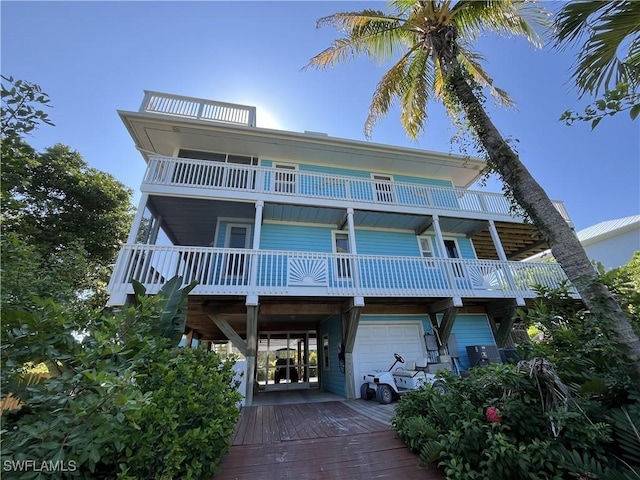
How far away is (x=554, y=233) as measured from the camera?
3488mm

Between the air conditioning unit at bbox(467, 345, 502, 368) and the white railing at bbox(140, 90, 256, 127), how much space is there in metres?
10.7

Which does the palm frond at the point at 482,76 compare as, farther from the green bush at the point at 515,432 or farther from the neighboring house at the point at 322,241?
the green bush at the point at 515,432

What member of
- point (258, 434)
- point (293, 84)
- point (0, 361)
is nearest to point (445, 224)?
point (293, 84)

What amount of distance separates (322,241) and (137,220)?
18.3ft

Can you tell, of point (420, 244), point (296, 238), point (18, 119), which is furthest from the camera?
point (420, 244)

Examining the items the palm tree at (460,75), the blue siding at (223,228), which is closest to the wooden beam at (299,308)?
the blue siding at (223,228)

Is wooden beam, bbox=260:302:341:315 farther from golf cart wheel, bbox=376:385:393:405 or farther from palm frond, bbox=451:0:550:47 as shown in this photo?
palm frond, bbox=451:0:550:47

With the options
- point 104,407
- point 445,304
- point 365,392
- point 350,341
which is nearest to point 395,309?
point 445,304

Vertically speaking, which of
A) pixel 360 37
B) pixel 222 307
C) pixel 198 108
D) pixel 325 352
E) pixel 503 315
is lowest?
pixel 325 352

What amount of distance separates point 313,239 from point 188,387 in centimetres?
676

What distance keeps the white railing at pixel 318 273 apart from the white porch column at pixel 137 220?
25 cm

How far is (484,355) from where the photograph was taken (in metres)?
8.12

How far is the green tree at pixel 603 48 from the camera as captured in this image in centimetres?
217

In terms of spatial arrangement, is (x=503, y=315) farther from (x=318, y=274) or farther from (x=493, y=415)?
(x=493, y=415)
